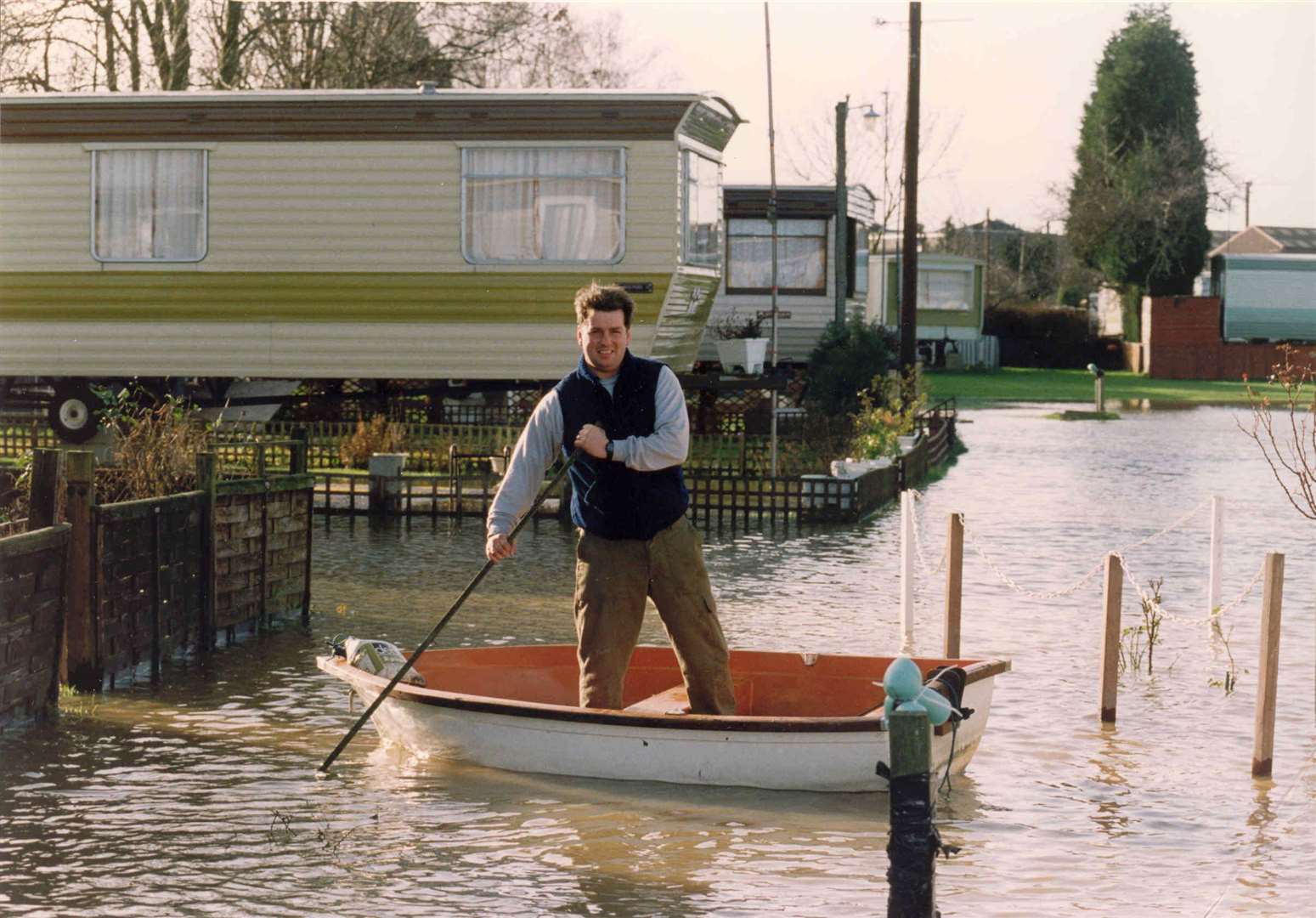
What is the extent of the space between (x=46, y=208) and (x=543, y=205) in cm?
564

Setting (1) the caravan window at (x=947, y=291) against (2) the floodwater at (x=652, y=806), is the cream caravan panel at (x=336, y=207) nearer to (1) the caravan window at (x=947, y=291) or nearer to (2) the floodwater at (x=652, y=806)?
(2) the floodwater at (x=652, y=806)

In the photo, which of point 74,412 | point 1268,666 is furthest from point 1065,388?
point 1268,666

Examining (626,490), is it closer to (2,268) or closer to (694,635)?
(694,635)

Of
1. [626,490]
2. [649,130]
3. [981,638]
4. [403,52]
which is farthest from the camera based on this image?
[403,52]

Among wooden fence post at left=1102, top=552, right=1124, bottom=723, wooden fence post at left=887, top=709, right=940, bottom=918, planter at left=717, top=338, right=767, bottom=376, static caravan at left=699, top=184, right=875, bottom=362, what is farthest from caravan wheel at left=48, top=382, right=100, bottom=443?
wooden fence post at left=887, top=709, right=940, bottom=918

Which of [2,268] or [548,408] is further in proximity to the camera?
[2,268]

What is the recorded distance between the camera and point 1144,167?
67250mm

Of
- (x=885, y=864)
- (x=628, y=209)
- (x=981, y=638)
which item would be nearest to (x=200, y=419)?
(x=628, y=209)

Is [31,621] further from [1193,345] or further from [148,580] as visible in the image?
[1193,345]

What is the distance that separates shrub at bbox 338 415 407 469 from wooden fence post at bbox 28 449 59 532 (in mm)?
13926

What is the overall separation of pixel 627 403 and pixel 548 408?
364 millimetres

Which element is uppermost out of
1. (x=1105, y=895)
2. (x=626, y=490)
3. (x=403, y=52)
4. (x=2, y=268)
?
(x=403, y=52)

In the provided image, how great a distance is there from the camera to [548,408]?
358 inches

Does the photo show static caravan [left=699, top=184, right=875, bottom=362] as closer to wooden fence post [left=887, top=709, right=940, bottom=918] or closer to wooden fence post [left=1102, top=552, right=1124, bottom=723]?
wooden fence post [left=1102, top=552, right=1124, bottom=723]
